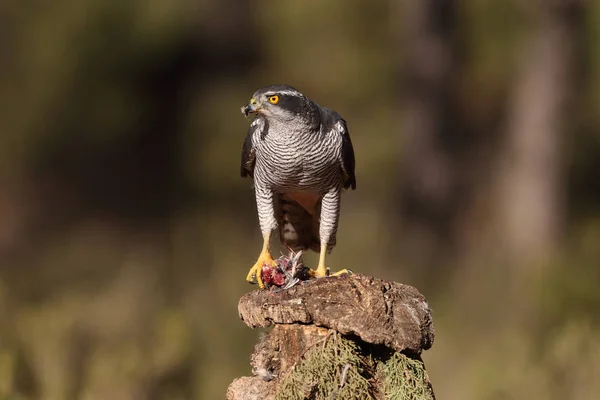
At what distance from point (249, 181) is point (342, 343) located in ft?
52.1

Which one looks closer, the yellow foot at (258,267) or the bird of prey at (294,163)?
the yellow foot at (258,267)

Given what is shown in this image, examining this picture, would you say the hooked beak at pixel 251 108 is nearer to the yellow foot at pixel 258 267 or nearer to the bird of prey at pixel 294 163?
the bird of prey at pixel 294 163

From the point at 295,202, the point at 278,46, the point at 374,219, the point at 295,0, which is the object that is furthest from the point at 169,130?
the point at 295,202

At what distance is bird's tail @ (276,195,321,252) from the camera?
566 centimetres

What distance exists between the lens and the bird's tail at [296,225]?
Answer: 5.66 metres

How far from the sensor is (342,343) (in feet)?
12.9

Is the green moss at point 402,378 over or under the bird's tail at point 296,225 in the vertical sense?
under

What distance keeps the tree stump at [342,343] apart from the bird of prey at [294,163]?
0.66 m

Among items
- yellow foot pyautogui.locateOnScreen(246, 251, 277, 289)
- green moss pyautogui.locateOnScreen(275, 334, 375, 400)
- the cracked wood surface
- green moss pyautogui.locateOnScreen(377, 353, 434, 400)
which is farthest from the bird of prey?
green moss pyautogui.locateOnScreen(377, 353, 434, 400)

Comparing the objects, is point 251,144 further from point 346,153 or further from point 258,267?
point 258,267

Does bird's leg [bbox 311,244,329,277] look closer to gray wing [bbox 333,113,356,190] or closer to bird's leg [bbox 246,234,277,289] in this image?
bird's leg [bbox 246,234,277,289]

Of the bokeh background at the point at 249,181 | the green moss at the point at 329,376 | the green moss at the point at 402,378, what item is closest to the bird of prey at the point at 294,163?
the green moss at the point at 329,376

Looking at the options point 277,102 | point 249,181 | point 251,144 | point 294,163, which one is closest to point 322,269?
point 294,163

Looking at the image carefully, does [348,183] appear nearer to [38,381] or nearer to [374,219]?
[38,381]
